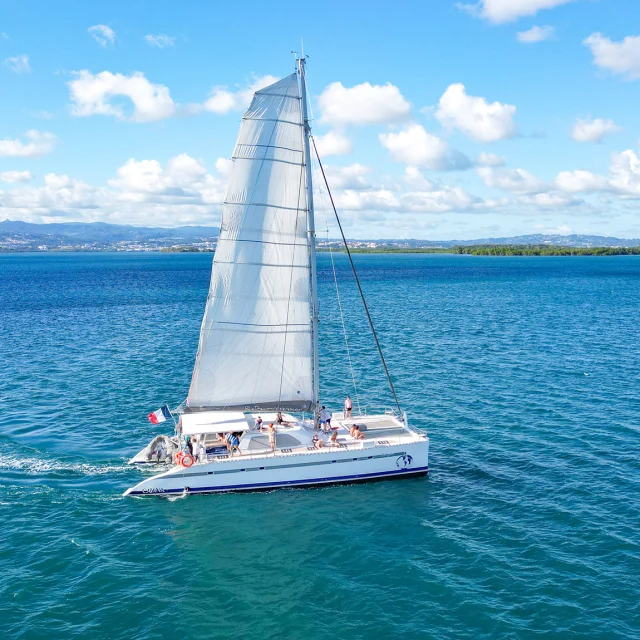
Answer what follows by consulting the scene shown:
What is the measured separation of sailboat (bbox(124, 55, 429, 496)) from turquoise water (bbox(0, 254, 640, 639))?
123cm

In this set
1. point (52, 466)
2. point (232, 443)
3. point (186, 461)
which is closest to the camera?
point (186, 461)

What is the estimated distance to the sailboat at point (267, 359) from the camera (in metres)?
27.9

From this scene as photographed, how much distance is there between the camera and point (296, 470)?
28453 millimetres

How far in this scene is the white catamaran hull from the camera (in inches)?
1097

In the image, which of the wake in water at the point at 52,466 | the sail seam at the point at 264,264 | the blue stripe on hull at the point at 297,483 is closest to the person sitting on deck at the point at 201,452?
the blue stripe on hull at the point at 297,483

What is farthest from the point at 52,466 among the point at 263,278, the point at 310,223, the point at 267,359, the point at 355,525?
the point at 310,223

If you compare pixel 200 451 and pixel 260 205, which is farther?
pixel 260 205

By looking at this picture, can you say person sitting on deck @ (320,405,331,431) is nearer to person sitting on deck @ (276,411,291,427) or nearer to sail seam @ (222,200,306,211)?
person sitting on deck @ (276,411,291,427)

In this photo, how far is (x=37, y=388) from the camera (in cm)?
4434

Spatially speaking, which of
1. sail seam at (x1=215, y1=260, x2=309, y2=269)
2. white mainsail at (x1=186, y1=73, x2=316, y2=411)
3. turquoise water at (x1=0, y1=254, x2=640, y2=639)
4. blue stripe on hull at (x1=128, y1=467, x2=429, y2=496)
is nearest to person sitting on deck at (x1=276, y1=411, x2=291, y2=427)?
white mainsail at (x1=186, y1=73, x2=316, y2=411)

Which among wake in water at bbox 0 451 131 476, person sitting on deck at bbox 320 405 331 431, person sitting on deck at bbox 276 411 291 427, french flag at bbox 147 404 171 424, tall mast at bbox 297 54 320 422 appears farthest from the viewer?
person sitting on deck at bbox 276 411 291 427

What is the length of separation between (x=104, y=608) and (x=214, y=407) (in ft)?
40.2

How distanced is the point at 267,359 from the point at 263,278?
414cm

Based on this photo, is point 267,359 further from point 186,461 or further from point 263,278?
point 186,461
